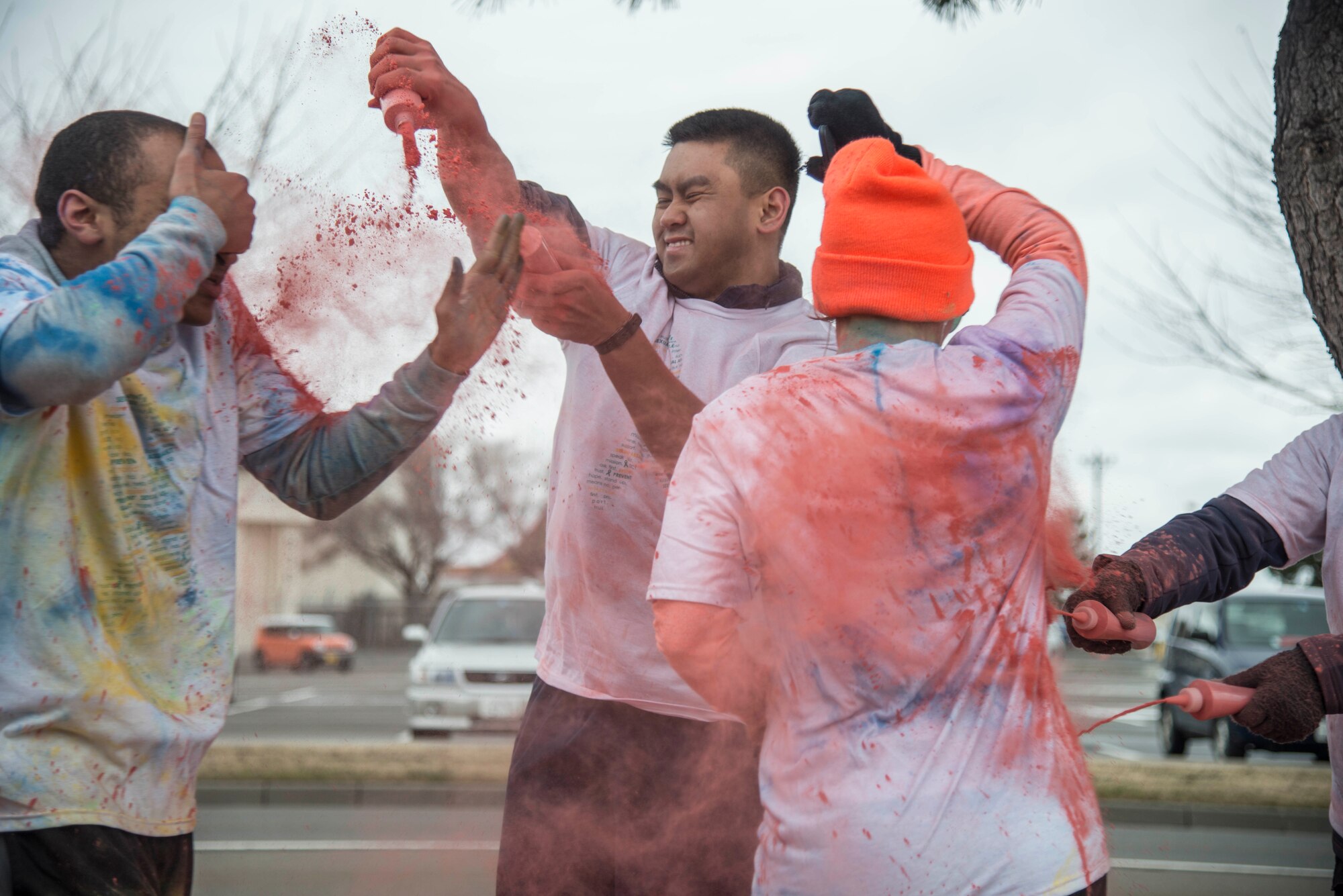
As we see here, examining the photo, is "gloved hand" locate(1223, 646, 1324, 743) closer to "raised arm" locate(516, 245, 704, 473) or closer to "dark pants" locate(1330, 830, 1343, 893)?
"dark pants" locate(1330, 830, 1343, 893)

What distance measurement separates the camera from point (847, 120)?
6.26 feet

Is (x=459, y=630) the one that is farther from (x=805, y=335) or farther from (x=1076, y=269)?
(x=1076, y=269)

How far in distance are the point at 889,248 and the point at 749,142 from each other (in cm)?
102

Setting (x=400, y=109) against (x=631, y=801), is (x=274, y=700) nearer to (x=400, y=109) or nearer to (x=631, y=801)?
(x=631, y=801)

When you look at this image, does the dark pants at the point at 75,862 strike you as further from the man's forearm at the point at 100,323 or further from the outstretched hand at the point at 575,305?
the outstretched hand at the point at 575,305

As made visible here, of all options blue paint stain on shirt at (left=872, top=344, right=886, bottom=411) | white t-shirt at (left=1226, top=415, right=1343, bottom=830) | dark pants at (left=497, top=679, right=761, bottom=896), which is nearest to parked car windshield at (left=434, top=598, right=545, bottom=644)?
dark pants at (left=497, top=679, right=761, bottom=896)

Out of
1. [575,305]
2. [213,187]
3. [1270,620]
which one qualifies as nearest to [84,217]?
[213,187]

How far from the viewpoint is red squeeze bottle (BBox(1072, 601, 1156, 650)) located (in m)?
1.85

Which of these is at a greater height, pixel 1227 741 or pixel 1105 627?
pixel 1105 627

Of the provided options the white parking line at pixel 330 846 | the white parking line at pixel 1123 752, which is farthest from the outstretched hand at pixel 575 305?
the white parking line at pixel 1123 752

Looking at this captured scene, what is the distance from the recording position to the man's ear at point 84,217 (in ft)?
5.54

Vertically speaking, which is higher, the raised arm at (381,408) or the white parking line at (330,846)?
Answer: the raised arm at (381,408)

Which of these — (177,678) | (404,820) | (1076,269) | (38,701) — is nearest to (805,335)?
(1076,269)

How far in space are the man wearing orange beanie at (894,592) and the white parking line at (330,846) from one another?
5199mm
